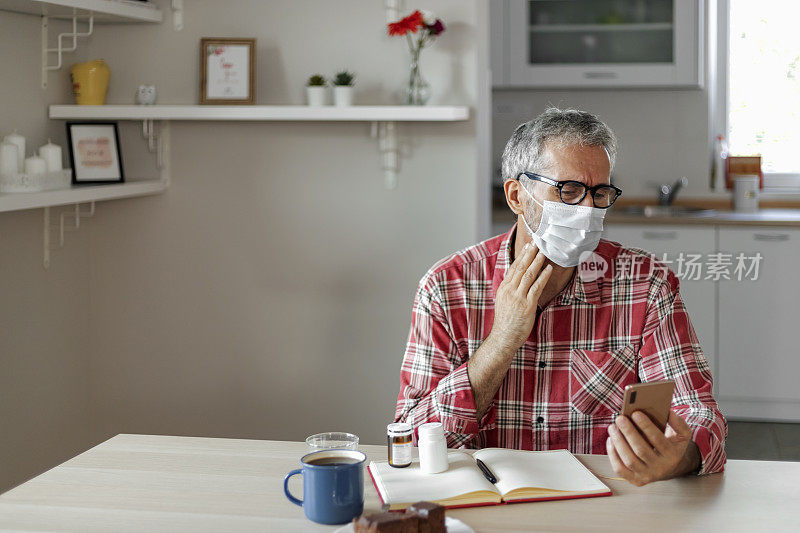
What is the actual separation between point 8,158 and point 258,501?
1.55m

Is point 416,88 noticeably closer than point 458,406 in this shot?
No

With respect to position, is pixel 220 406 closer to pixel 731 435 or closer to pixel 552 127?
pixel 552 127

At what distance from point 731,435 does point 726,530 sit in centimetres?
284

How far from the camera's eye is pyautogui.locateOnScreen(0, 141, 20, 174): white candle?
7.88 ft

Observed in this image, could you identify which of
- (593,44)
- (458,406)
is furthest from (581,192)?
(593,44)

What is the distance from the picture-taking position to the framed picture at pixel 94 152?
2896 millimetres

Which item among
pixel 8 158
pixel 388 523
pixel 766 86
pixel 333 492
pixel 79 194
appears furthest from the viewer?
pixel 766 86

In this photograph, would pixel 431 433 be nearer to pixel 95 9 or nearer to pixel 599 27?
pixel 95 9

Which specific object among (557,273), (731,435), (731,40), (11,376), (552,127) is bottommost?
(731,435)

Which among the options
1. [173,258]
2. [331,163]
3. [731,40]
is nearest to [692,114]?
[731,40]

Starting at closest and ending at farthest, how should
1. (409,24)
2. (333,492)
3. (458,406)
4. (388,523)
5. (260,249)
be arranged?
1. (388,523)
2. (333,492)
3. (458,406)
4. (409,24)
5. (260,249)

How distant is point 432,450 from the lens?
4.54 feet

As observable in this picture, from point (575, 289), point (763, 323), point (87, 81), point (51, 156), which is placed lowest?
point (763, 323)

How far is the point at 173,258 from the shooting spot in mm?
3125
